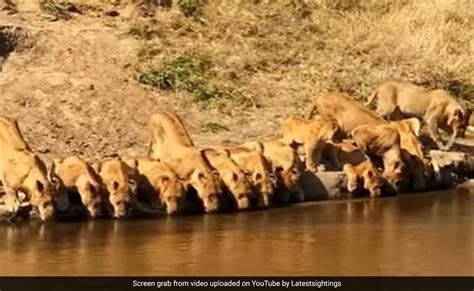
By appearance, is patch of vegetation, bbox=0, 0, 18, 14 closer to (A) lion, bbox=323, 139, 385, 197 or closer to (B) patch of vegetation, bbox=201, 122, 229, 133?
(B) patch of vegetation, bbox=201, 122, 229, 133

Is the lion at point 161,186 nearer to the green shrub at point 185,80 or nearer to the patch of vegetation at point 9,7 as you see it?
the green shrub at point 185,80

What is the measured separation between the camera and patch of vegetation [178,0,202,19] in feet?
69.4

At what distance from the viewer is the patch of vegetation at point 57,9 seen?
19344 millimetres

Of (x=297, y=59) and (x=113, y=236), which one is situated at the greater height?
(x=297, y=59)

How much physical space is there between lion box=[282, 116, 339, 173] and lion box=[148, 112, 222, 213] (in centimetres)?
154

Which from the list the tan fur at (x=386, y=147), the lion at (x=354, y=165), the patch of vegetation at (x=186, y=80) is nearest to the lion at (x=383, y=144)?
the tan fur at (x=386, y=147)

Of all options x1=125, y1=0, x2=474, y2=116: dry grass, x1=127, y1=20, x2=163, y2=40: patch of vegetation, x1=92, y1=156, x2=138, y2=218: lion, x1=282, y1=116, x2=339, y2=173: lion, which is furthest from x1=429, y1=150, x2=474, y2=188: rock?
x1=127, y1=20, x2=163, y2=40: patch of vegetation

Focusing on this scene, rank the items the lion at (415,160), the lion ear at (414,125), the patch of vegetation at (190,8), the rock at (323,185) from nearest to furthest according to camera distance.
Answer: the rock at (323,185), the lion at (415,160), the lion ear at (414,125), the patch of vegetation at (190,8)

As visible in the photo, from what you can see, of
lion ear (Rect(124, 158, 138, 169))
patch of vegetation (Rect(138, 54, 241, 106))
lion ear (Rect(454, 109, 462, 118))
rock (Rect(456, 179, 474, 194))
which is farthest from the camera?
patch of vegetation (Rect(138, 54, 241, 106))

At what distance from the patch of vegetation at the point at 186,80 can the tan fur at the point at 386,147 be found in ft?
12.6

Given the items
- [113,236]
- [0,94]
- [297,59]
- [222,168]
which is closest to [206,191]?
[222,168]

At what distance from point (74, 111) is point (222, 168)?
13.1 feet

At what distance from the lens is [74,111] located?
1647 cm
